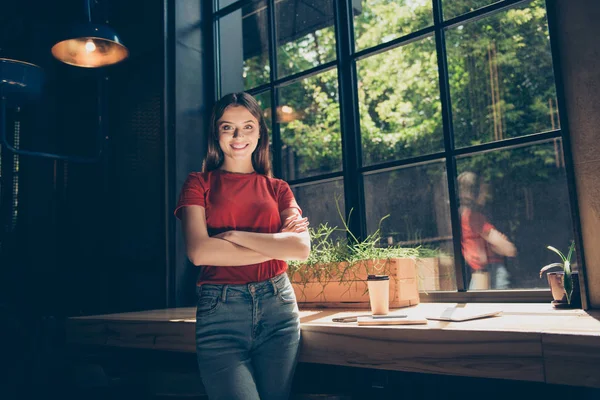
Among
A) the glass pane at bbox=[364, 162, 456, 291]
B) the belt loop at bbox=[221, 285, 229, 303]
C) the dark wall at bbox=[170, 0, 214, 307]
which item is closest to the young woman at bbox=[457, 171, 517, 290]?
the glass pane at bbox=[364, 162, 456, 291]

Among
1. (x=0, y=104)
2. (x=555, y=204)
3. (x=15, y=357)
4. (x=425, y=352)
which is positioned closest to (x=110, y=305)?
(x=15, y=357)

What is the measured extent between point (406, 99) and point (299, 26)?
17.6ft

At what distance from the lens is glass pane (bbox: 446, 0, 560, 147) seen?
16.8 feet

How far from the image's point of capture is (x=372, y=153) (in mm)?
2797

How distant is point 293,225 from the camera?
1.62 metres

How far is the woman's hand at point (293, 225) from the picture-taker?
1.61 metres

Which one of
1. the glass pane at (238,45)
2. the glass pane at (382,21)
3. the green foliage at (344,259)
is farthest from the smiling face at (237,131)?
the glass pane at (382,21)

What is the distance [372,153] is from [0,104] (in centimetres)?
216

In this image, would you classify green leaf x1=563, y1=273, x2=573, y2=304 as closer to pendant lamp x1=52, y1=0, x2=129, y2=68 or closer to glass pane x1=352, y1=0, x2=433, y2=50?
pendant lamp x1=52, y1=0, x2=129, y2=68

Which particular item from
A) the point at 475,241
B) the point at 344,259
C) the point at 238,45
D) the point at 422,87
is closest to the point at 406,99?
the point at 422,87

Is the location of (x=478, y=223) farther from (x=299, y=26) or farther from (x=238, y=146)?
(x=238, y=146)

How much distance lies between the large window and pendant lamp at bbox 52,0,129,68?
28.8 inches

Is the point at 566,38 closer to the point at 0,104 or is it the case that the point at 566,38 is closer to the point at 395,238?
the point at 395,238

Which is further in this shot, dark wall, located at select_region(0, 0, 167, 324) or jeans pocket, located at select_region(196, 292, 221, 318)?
dark wall, located at select_region(0, 0, 167, 324)
